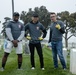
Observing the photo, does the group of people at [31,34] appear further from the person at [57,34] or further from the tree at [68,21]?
the tree at [68,21]

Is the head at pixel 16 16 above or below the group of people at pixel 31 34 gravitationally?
above

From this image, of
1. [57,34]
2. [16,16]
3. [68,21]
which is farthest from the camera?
[68,21]

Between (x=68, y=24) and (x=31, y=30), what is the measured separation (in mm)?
47133

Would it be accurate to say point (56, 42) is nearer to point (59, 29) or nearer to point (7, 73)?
point (59, 29)

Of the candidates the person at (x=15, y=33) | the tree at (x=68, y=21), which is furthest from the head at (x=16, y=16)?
the tree at (x=68, y=21)

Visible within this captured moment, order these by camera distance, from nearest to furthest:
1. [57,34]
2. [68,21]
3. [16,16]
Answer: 1. [16,16]
2. [57,34]
3. [68,21]

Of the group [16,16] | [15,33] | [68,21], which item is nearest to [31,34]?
[15,33]

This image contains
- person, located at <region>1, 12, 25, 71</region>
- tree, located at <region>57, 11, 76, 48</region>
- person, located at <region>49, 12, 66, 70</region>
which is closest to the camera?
person, located at <region>1, 12, 25, 71</region>

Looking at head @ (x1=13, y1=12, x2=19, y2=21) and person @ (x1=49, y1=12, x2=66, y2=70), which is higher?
head @ (x1=13, y1=12, x2=19, y2=21)

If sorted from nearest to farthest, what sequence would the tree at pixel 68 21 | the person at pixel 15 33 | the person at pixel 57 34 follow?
the person at pixel 15 33, the person at pixel 57 34, the tree at pixel 68 21

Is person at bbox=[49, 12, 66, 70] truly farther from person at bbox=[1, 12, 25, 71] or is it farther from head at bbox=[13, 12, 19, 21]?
head at bbox=[13, 12, 19, 21]

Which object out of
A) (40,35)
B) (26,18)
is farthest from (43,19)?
(40,35)

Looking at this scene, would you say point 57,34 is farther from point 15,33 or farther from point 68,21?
point 68,21

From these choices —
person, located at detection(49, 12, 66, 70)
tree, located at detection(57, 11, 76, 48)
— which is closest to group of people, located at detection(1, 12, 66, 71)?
person, located at detection(49, 12, 66, 70)
